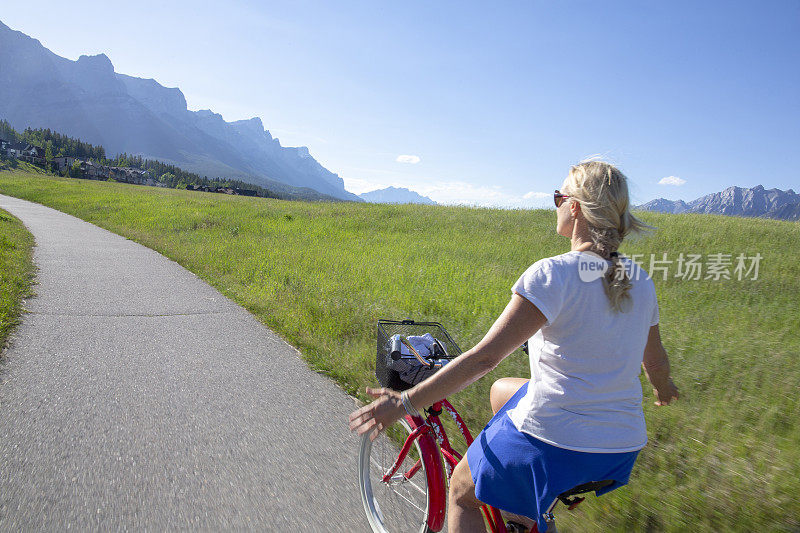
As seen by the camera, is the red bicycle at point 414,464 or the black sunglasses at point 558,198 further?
the red bicycle at point 414,464

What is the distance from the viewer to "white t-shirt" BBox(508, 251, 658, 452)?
1.38 metres

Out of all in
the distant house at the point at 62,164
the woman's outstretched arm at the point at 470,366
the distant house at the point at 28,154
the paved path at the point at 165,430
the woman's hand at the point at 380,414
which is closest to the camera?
the woman's outstretched arm at the point at 470,366

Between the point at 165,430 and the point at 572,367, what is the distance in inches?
125

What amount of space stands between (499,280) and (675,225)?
337 inches

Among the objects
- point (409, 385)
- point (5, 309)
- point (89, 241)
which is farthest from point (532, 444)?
point (89, 241)

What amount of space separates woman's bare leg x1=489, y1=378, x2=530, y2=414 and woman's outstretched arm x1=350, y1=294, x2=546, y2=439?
0.64 meters

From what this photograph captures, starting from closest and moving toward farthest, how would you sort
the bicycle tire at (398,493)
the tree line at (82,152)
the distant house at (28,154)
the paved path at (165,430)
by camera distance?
the bicycle tire at (398,493), the paved path at (165,430), the distant house at (28,154), the tree line at (82,152)

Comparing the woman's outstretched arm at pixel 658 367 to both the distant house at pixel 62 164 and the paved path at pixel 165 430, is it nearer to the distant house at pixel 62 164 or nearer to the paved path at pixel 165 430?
the paved path at pixel 165 430

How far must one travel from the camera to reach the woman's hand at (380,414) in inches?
62.4

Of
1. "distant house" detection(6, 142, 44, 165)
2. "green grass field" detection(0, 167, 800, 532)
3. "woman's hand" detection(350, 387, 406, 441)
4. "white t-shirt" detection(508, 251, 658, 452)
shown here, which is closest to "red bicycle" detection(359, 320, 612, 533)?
"white t-shirt" detection(508, 251, 658, 452)

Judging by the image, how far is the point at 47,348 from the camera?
186 inches

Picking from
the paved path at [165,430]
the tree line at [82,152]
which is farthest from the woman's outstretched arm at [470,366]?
the tree line at [82,152]

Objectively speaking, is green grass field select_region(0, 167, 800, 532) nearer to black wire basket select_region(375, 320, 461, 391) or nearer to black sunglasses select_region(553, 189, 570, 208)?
black wire basket select_region(375, 320, 461, 391)

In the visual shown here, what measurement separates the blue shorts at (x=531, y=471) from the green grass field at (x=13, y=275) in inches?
215
